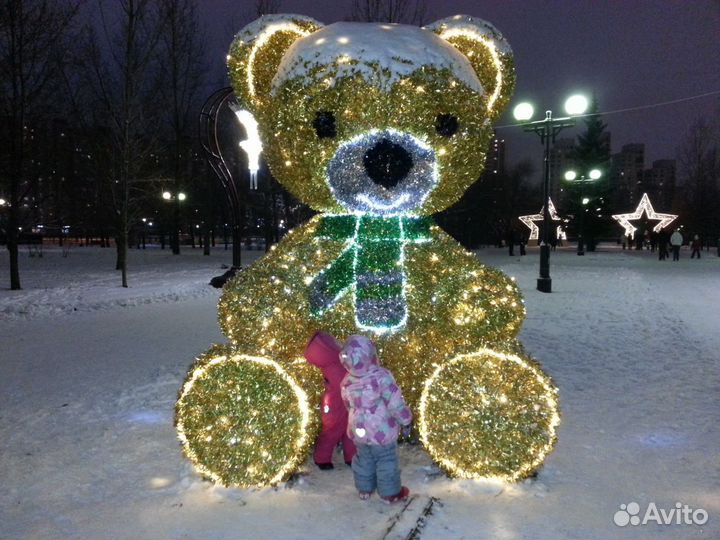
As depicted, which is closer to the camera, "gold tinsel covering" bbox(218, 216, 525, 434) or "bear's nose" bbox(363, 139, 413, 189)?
"bear's nose" bbox(363, 139, 413, 189)

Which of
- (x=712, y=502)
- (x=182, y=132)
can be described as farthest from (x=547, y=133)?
(x=182, y=132)

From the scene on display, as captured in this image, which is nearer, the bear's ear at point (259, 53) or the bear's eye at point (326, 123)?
the bear's eye at point (326, 123)

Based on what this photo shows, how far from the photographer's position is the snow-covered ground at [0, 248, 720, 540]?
114 inches

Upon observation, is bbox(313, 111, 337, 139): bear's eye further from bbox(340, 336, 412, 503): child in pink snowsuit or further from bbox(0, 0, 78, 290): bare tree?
bbox(0, 0, 78, 290): bare tree

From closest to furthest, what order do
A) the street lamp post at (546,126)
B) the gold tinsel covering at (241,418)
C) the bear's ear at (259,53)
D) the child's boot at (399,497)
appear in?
1. the gold tinsel covering at (241,418)
2. the child's boot at (399,497)
3. the bear's ear at (259,53)
4. the street lamp post at (546,126)

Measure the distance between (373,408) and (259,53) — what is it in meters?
2.30

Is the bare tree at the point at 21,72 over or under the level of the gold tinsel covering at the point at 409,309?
over

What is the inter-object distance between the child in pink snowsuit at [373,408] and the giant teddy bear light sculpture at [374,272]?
0.24m

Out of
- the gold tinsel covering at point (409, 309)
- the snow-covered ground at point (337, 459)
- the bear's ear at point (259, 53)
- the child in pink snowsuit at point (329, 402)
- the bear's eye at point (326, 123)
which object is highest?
the bear's ear at point (259, 53)

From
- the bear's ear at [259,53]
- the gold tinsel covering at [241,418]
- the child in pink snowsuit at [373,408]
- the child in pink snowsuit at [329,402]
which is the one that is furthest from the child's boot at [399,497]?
the bear's ear at [259,53]

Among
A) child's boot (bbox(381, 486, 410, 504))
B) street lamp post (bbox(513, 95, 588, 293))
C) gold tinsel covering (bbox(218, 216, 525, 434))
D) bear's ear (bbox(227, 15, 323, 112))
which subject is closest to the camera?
child's boot (bbox(381, 486, 410, 504))

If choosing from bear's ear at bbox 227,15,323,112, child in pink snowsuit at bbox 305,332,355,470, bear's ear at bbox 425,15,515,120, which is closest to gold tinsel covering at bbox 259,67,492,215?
bear's ear at bbox 227,15,323,112

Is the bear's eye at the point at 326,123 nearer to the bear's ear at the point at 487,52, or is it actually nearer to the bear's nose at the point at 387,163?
the bear's nose at the point at 387,163

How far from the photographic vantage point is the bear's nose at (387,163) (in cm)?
306
